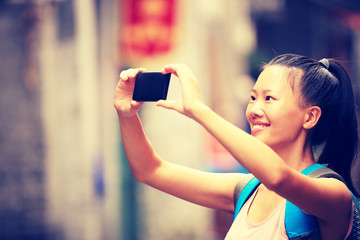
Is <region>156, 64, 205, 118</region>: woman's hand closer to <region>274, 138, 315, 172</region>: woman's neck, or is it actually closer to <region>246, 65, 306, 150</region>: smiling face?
<region>246, 65, 306, 150</region>: smiling face

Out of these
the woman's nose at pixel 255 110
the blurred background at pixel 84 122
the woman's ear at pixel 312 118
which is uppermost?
the woman's nose at pixel 255 110

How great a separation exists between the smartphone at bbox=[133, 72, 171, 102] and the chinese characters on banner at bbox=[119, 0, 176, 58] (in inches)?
184

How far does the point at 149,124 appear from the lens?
750cm

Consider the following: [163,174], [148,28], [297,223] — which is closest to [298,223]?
[297,223]

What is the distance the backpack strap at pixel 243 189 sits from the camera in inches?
94.5

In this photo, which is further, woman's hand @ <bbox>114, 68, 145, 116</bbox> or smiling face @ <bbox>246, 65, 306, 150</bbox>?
woman's hand @ <bbox>114, 68, 145, 116</bbox>

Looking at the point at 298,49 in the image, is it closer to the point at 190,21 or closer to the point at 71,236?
the point at 190,21

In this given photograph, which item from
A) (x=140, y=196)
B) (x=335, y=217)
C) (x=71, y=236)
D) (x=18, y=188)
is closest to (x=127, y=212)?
(x=140, y=196)

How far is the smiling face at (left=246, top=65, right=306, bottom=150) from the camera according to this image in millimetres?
2270

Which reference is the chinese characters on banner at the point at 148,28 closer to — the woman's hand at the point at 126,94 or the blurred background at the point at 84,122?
the blurred background at the point at 84,122

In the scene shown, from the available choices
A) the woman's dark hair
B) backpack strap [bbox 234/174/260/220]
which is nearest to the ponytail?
the woman's dark hair

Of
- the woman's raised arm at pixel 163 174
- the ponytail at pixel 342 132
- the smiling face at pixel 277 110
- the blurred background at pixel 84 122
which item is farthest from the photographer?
the blurred background at pixel 84 122

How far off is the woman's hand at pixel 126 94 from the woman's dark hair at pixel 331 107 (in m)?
0.58

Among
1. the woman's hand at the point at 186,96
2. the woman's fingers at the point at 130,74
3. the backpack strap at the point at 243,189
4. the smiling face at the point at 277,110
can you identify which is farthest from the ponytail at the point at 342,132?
the woman's fingers at the point at 130,74
